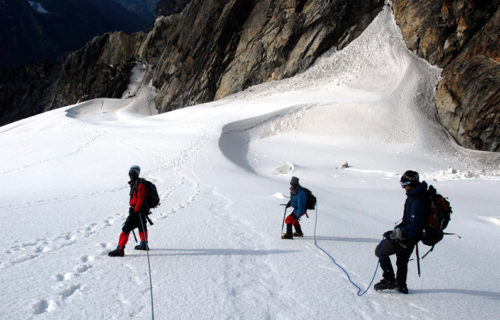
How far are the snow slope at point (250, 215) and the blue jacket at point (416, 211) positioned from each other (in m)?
0.91

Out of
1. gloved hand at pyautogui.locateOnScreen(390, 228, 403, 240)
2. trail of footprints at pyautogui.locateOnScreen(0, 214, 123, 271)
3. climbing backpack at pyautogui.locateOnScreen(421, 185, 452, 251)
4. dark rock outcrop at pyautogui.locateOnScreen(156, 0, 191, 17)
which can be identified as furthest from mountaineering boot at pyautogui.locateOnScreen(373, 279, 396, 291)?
dark rock outcrop at pyautogui.locateOnScreen(156, 0, 191, 17)

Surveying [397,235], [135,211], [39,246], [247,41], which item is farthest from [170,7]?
[397,235]

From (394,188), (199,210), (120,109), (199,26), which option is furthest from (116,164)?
(120,109)

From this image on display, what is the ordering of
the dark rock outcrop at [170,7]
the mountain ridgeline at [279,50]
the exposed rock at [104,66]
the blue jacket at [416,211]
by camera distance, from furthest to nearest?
the dark rock outcrop at [170,7], the exposed rock at [104,66], the mountain ridgeline at [279,50], the blue jacket at [416,211]

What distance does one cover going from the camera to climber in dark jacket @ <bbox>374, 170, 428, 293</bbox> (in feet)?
12.6

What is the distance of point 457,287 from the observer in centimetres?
458

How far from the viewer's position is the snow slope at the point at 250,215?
3.93m

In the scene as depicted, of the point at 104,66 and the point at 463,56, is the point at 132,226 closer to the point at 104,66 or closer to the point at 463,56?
the point at 463,56

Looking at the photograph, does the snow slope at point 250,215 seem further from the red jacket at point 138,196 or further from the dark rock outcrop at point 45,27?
the dark rock outcrop at point 45,27

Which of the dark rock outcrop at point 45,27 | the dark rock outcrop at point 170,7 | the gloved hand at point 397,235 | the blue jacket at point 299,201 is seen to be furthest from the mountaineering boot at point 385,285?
the dark rock outcrop at point 45,27

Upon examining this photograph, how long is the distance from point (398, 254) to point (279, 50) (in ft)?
110

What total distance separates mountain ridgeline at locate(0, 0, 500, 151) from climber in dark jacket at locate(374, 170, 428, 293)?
20.2 metres

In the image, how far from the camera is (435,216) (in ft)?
12.2

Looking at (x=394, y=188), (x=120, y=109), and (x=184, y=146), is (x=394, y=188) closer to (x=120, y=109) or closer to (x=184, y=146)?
(x=184, y=146)
